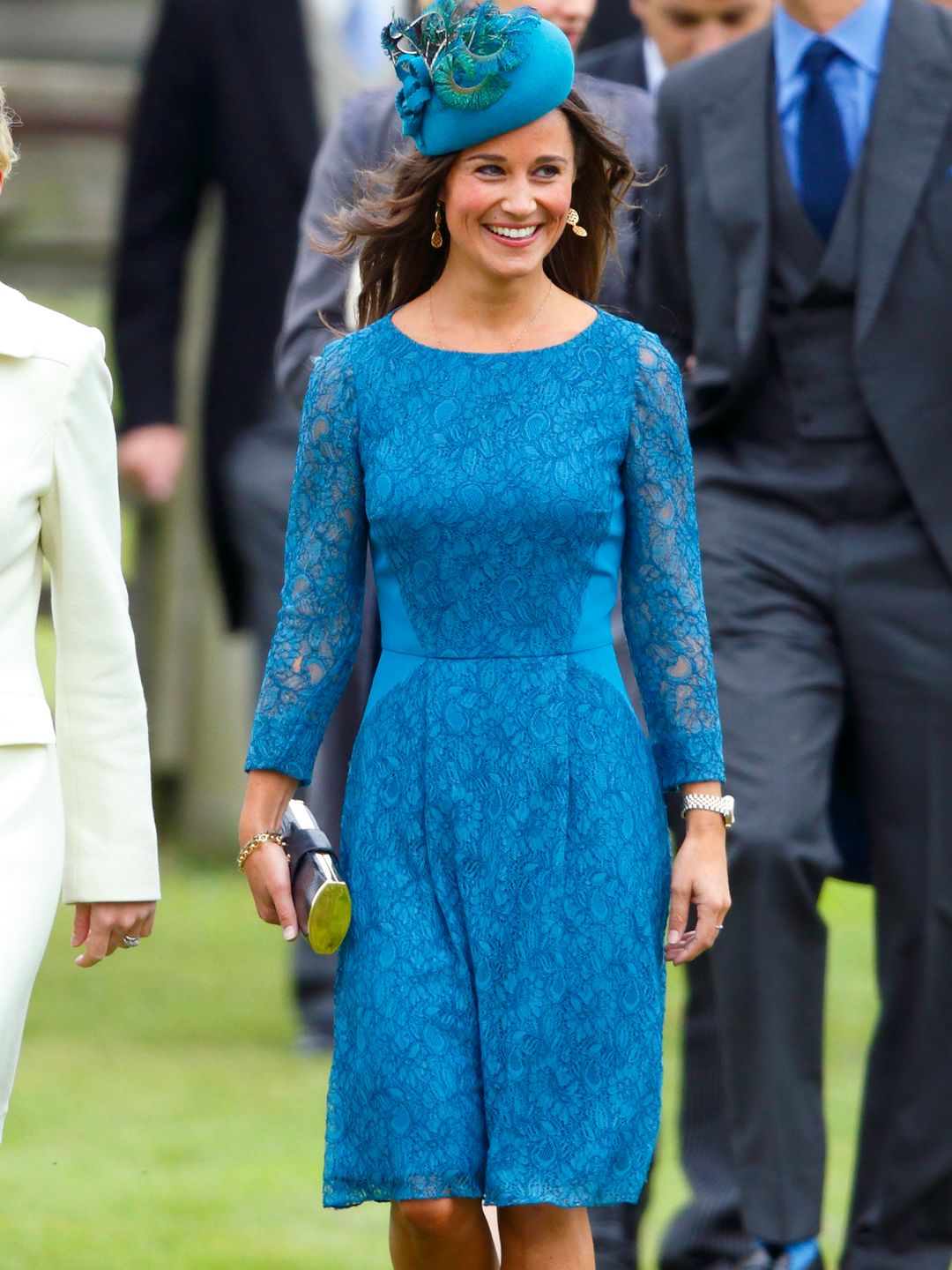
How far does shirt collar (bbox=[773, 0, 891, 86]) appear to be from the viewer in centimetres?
520

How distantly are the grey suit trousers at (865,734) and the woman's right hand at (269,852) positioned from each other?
4.00ft

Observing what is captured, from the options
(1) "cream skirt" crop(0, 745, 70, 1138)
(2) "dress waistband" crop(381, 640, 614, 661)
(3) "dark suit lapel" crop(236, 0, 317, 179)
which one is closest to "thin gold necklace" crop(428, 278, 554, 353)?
(2) "dress waistband" crop(381, 640, 614, 661)

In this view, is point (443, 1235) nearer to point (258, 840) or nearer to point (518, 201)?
point (258, 840)

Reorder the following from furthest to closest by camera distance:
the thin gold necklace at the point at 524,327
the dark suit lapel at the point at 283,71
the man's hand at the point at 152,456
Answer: the dark suit lapel at the point at 283,71
the man's hand at the point at 152,456
the thin gold necklace at the point at 524,327

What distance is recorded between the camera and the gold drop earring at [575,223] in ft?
13.5

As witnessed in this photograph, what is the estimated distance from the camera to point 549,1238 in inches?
153

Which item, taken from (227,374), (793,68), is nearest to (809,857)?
(793,68)

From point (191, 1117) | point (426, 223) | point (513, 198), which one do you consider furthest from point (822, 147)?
point (191, 1117)

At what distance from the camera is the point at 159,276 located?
7559mm

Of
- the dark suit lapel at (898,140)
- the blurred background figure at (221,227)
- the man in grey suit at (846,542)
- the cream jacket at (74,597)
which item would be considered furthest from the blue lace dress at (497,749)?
the blurred background figure at (221,227)

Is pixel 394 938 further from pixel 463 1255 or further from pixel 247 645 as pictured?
pixel 247 645

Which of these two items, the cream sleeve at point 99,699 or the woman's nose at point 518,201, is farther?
the woman's nose at point 518,201

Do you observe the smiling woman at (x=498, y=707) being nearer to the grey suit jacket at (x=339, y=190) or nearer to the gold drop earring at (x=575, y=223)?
the gold drop earring at (x=575, y=223)

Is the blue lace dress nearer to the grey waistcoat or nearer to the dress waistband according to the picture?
the dress waistband
